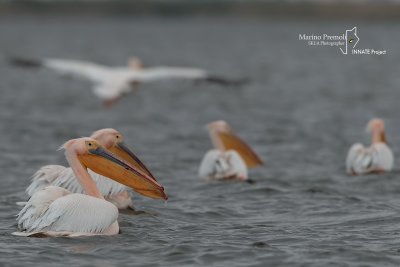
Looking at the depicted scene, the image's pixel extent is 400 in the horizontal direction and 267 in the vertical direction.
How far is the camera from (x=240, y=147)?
39.8 feet

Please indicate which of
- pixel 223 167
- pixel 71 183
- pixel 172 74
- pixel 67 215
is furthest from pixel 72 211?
pixel 172 74

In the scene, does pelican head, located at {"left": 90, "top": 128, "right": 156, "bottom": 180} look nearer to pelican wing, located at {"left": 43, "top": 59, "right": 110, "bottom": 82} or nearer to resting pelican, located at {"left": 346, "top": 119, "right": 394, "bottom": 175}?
resting pelican, located at {"left": 346, "top": 119, "right": 394, "bottom": 175}

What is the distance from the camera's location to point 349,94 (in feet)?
75.5

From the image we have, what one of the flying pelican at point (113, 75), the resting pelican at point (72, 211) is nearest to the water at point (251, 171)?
the resting pelican at point (72, 211)

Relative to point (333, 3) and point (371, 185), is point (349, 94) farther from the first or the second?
point (333, 3)

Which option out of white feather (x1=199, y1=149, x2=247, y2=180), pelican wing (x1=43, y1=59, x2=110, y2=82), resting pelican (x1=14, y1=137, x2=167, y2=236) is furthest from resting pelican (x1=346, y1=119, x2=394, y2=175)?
pelican wing (x1=43, y1=59, x2=110, y2=82)

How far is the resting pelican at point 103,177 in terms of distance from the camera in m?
9.05

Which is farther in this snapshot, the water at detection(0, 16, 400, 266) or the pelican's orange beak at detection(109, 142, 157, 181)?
the pelican's orange beak at detection(109, 142, 157, 181)

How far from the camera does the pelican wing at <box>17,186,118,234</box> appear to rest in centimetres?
790

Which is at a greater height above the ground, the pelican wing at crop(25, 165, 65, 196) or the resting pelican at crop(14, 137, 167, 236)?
the pelican wing at crop(25, 165, 65, 196)

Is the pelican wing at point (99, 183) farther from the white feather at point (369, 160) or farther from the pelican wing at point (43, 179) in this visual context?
the white feather at point (369, 160)

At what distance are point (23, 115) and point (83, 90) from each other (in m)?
5.61

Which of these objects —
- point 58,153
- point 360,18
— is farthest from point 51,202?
point 360,18

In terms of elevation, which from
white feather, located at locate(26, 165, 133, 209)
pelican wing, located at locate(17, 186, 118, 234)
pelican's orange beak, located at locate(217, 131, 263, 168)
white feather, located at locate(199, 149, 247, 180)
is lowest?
pelican wing, located at locate(17, 186, 118, 234)
